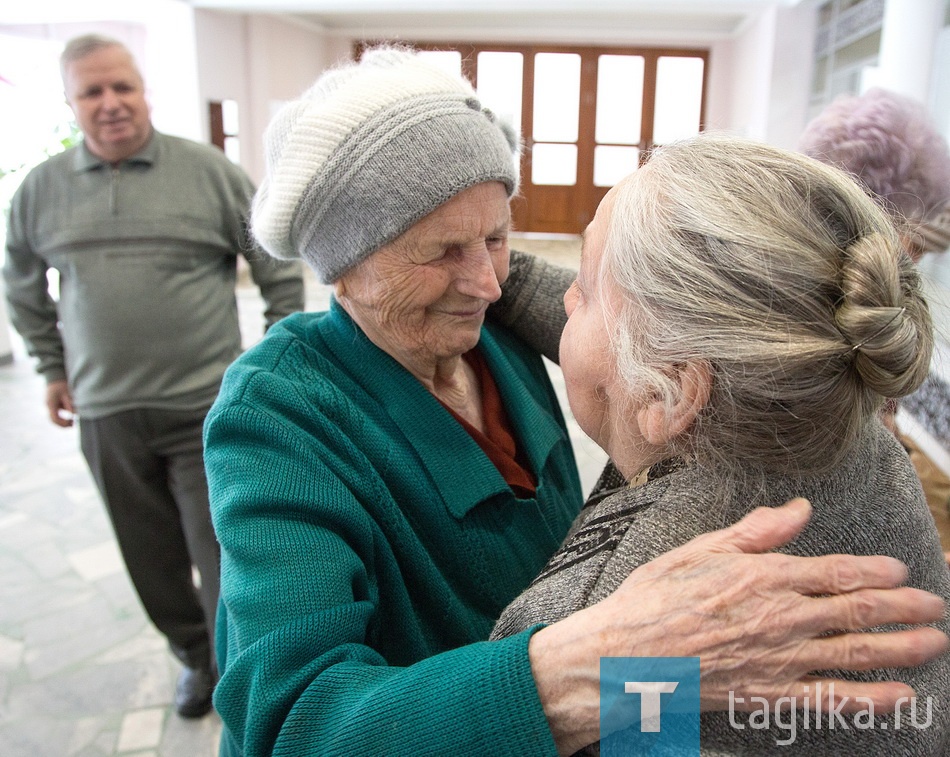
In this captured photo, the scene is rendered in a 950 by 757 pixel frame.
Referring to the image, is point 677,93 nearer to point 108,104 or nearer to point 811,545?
point 108,104

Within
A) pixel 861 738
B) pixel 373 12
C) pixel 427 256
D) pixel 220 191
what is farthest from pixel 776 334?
pixel 373 12

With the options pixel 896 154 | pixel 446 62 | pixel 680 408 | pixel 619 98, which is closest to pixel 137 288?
pixel 446 62

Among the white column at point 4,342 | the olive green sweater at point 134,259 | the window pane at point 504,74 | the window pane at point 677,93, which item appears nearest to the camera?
the olive green sweater at point 134,259

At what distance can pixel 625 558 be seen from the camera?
816 mm

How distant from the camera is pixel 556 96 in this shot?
1095 centimetres

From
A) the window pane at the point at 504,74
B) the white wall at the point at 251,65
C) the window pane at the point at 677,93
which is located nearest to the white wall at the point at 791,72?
the window pane at the point at 677,93

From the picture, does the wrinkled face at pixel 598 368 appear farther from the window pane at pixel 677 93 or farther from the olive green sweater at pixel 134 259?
the window pane at pixel 677 93

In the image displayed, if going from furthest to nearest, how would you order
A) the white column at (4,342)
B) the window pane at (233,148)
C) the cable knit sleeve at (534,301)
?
the window pane at (233,148), the white column at (4,342), the cable knit sleeve at (534,301)

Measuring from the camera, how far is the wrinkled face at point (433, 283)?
1.15 meters

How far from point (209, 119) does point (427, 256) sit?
856 cm

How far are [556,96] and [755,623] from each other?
11.1 meters

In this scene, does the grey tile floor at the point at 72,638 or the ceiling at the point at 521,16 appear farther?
the ceiling at the point at 521,16

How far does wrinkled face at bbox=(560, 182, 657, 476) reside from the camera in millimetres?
886

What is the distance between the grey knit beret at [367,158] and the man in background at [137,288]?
44.8 inches
